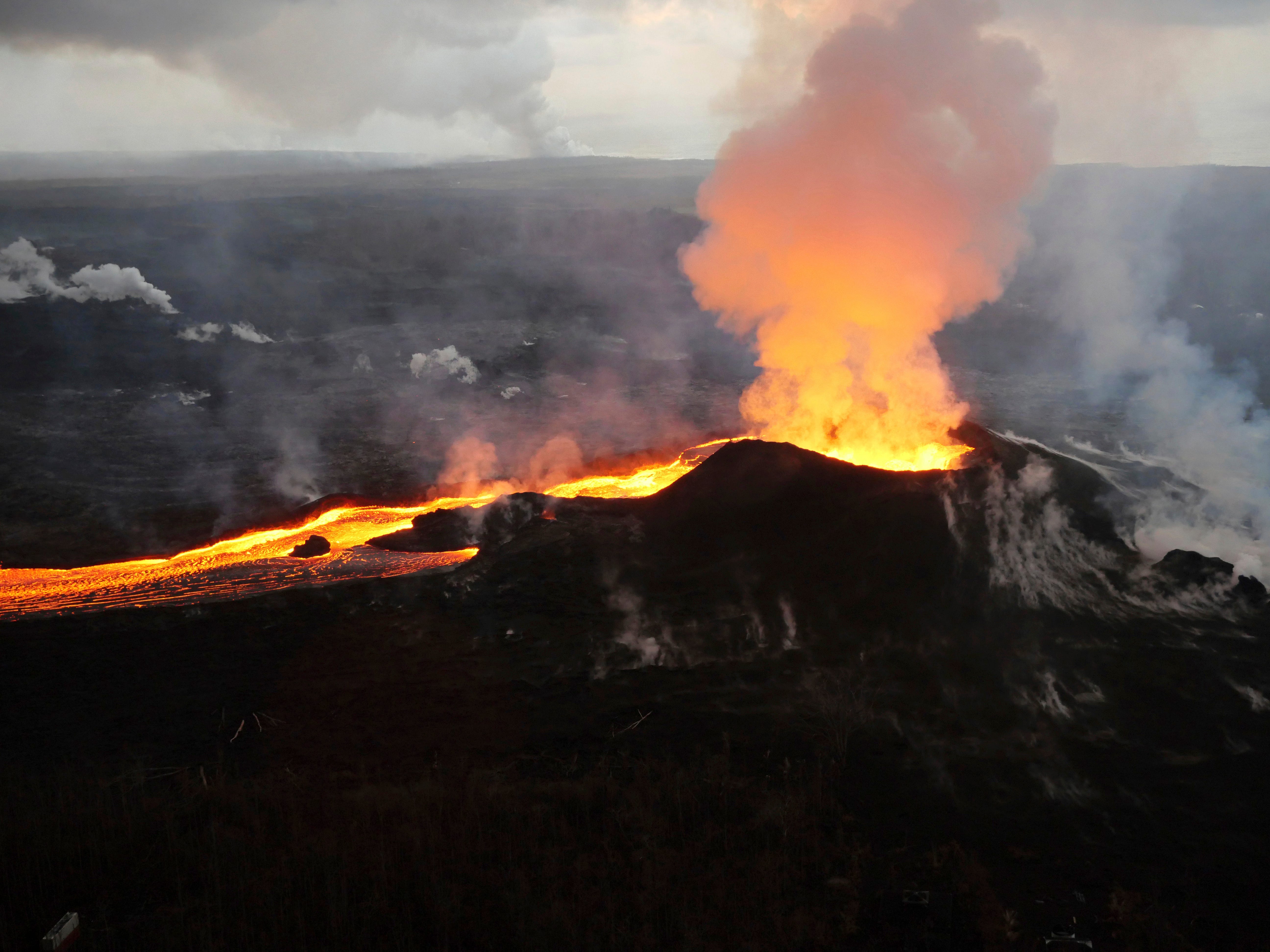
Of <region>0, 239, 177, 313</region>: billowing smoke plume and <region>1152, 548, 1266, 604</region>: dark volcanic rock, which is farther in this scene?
<region>0, 239, 177, 313</region>: billowing smoke plume

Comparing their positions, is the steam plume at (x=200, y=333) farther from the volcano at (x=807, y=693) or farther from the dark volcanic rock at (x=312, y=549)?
the volcano at (x=807, y=693)

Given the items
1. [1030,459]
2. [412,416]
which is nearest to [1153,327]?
[1030,459]

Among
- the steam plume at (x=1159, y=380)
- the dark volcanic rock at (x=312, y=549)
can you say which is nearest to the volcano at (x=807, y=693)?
the steam plume at (x=1159, y=380)

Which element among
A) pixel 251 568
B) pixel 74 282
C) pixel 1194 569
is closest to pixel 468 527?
pixel 251 568

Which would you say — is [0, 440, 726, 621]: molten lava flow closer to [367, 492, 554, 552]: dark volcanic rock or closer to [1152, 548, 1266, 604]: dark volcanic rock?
[367, 492, 554, 552]: dark volcanic rock

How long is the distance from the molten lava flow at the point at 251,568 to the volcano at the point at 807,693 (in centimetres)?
115

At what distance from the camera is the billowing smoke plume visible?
172 ft

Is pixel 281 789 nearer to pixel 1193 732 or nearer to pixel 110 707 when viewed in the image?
pixel 110 707

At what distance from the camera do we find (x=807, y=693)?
17.9 m

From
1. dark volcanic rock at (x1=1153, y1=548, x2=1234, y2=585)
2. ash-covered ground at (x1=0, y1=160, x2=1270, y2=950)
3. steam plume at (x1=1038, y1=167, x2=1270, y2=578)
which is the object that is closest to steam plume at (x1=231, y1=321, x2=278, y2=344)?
ash-covered ground at (x1=0, y1=160, x2=1270, y2=950)

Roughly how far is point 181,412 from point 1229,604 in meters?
41.2

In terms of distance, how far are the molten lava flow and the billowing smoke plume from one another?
32197 millimetres

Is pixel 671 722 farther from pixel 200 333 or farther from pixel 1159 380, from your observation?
pixel 200 333

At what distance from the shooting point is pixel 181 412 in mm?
42688
